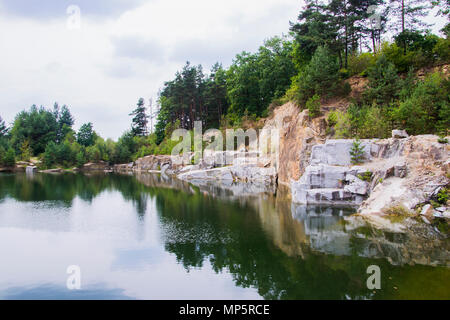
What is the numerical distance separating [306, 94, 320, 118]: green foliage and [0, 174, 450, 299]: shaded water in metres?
11.8

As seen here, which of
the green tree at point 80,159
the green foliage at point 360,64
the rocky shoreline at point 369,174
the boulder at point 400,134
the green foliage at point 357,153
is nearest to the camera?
the rocky shoreline at point 369,174

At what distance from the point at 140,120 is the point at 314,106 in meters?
53.2

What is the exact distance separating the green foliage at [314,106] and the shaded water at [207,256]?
11769 mm

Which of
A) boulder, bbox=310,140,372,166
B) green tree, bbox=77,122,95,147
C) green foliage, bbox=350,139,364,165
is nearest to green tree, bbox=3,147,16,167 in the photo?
green tree, bbox=77,122,95,147

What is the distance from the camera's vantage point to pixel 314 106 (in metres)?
28.2

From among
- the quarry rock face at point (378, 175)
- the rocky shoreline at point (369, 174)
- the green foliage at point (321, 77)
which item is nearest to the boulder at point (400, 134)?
the rocky shoreline at point (369, 174)

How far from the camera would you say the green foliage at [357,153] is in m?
20.5

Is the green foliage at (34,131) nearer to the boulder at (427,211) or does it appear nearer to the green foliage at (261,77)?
the green foliage at (261,77)

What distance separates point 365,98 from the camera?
2681 centimetres

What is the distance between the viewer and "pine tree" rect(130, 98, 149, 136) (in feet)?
235

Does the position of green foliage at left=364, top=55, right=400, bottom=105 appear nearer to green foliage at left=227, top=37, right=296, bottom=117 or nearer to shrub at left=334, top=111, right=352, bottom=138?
shrub at left=334, top=111, right=352, bottom=138

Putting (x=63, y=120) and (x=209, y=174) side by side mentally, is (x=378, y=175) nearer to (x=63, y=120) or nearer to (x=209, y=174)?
(x=209, y=174)

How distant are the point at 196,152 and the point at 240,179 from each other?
11801 millimetres

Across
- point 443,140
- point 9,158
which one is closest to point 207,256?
point 443,140
